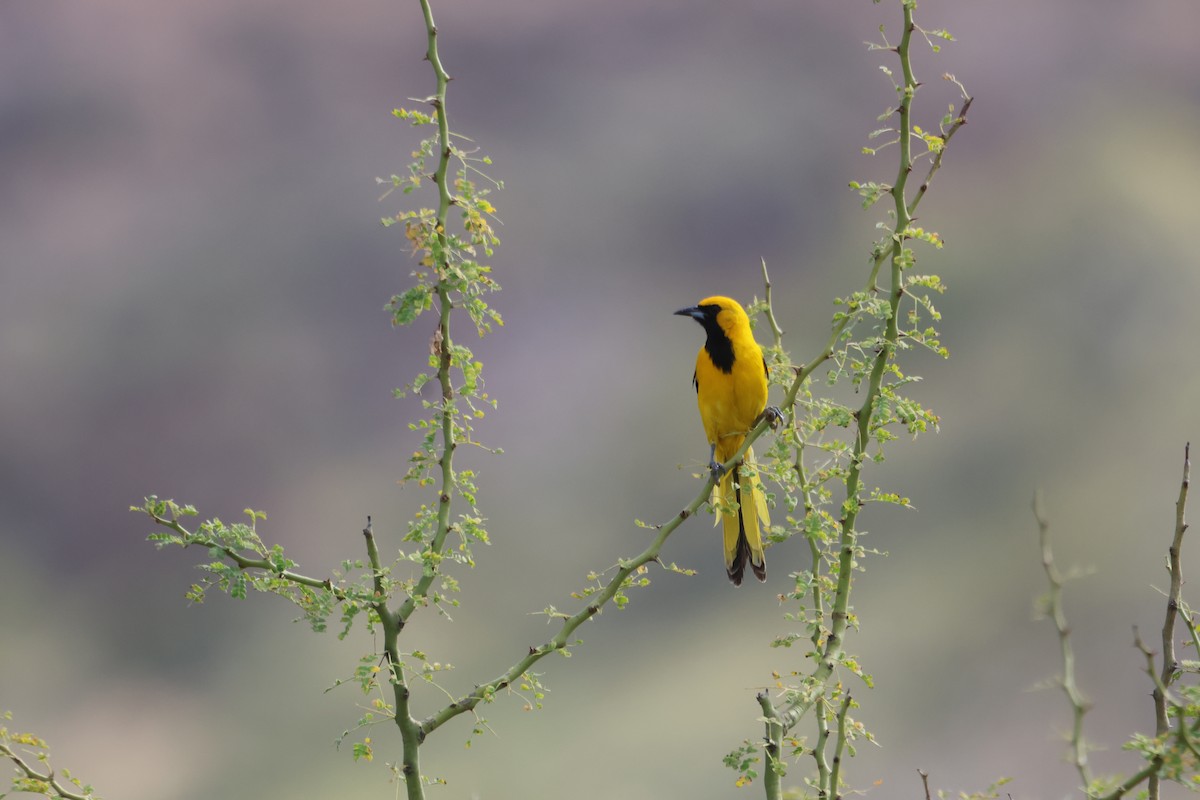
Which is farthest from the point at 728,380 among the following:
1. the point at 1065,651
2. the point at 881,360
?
the point at 1065,651

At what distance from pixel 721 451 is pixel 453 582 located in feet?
8.03

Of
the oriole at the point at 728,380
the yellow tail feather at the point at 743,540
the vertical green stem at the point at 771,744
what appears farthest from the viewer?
the oriole at the point at 728,380

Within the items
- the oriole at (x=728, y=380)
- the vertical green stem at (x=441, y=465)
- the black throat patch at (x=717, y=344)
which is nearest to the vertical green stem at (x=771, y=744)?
the vertical green stem at (x=441, y=465)

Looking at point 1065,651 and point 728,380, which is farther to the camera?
point 728,380

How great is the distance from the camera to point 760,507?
434 centimetres

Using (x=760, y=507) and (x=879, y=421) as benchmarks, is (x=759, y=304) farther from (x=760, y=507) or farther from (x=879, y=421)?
(x=760, y=507)

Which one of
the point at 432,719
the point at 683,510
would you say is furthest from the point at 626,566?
the point at 432,719

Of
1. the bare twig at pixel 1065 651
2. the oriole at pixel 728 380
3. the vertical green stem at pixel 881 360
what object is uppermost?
the oriole at pixel 728 380

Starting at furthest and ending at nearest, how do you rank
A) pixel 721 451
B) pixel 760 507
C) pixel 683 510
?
pixel 721 451
pixel 760 507
pixel 683 510

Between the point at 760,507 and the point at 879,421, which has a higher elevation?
the point at 760,507

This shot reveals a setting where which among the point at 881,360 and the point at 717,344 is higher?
the point at 717,344

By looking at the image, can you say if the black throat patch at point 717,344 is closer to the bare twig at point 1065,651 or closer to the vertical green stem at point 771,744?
the vertical green stem at point 771,744

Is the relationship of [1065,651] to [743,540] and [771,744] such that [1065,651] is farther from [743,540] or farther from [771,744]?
[743,540]

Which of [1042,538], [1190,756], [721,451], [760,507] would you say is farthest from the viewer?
[721,451]
